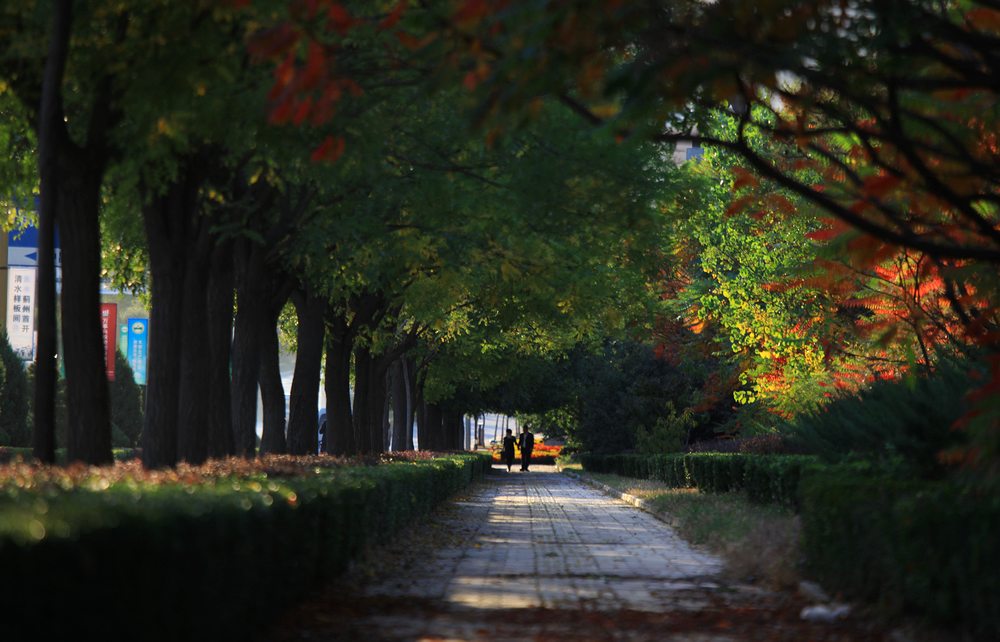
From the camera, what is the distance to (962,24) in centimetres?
1129

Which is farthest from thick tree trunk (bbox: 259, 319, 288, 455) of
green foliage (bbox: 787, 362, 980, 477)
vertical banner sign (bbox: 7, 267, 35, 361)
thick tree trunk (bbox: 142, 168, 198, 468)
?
vertical banner sign (bbox: 7, 267, 35, 361)

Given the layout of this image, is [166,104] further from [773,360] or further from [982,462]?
[773,360]

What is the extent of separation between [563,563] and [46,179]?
23.3 ft

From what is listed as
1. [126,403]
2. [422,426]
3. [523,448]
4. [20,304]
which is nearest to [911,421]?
[20,304]

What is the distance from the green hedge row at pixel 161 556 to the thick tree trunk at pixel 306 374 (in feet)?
52.8

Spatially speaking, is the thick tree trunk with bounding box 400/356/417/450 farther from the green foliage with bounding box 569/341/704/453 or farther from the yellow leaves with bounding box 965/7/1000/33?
the yellow leaves with bounding box 965/7/1000/33

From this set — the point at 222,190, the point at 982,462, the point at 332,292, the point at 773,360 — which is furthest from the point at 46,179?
the point at 773,360

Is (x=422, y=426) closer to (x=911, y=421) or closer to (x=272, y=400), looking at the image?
Answer: (x=272, y=400)

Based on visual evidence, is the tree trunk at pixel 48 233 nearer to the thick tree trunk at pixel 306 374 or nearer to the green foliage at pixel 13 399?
the thick tree trunk at pixel 306 374

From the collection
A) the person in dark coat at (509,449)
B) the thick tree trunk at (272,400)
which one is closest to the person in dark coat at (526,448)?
the person in dark coat at (509,449)

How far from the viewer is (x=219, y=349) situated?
68.6ft

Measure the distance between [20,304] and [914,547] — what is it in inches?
1845

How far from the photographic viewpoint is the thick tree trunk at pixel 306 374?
29.0 m

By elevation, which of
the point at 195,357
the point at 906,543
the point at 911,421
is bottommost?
the point at 906,543
